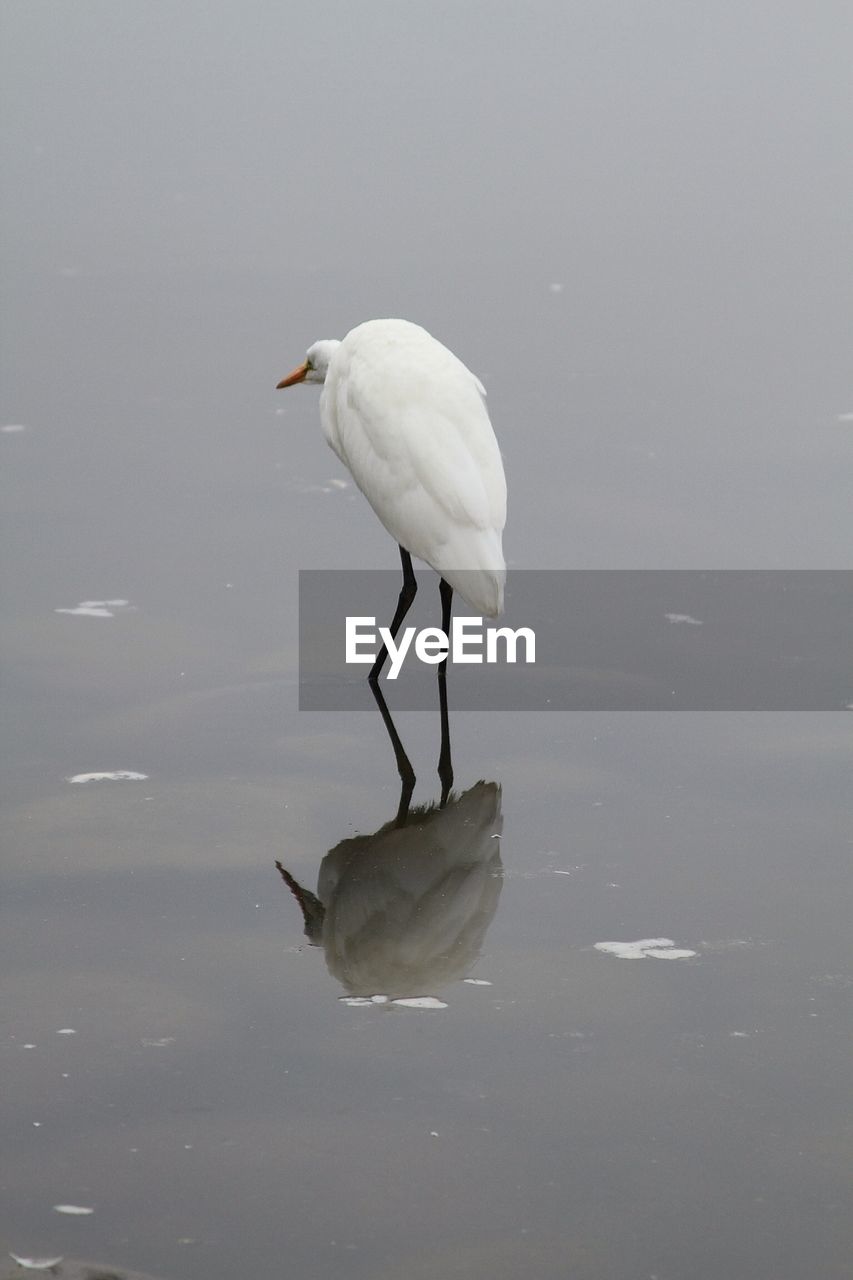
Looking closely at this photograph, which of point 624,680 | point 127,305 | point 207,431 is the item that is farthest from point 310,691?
point 127,305

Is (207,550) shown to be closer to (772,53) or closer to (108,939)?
(108,939)

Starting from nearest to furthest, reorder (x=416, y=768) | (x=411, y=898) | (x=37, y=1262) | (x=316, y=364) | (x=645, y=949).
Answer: (x=37, y=1262) < (x=645, y=949) < (x=411, y=898) < (x=416, y=768) < (x=316, y=364)

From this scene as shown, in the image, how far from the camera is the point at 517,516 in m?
7.63

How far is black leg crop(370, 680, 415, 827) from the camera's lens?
519cm

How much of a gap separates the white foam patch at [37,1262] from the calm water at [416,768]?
3 cm

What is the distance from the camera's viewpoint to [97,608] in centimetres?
669

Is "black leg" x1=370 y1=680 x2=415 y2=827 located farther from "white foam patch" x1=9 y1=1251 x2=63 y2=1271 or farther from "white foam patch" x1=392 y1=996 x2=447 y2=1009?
"white foam patch" x1=9 y1=1251 x2=63 y2=1271

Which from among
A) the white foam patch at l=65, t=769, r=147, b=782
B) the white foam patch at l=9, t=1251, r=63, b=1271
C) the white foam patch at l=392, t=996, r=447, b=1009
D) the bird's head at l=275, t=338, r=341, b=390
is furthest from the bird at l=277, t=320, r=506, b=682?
the white foam patch at l=9, t=1251, r=63, b=1271

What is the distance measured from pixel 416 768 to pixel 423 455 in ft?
3.32

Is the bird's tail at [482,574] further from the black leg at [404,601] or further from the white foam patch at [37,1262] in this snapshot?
the white foam patch at [37,1262]

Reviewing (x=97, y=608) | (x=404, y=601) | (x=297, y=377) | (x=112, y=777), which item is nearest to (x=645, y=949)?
(x=112, y=777)

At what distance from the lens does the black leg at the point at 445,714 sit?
5.40 m

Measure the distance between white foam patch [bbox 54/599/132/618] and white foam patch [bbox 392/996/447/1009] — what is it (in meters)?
2.87

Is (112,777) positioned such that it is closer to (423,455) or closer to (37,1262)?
(423,455)
